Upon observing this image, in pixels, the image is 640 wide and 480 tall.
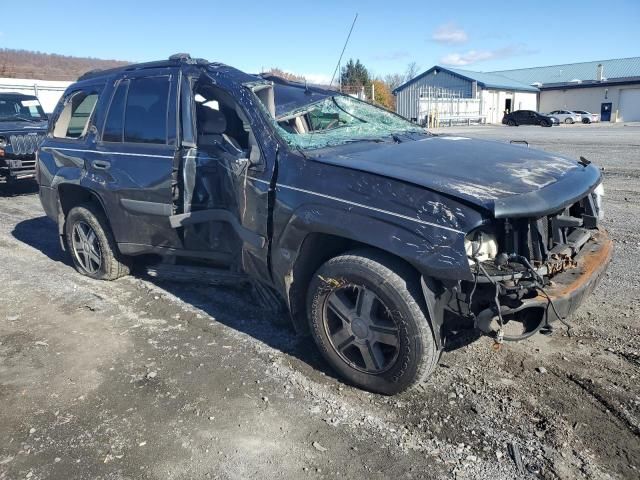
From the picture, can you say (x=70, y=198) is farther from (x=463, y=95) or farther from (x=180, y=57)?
(x=463, y=95)

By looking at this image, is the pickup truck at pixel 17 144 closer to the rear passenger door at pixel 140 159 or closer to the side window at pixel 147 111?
the rear passenger door at pixel 140 159

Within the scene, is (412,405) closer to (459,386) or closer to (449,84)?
(459,386)

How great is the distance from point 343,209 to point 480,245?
77cm

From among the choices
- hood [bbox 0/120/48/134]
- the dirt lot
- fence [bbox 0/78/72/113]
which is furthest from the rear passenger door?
fence [bbox 0/78/72/113]

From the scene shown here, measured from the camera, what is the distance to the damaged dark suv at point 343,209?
273cm

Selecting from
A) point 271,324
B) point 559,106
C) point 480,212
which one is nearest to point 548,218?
point 480,212

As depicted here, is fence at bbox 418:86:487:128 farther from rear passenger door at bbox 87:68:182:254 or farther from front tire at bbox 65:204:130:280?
rear passenger door at bbox 87:68:182:254

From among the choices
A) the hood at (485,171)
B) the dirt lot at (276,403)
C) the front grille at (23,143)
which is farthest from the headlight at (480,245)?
the front grille at (23,143)

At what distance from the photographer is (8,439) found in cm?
295

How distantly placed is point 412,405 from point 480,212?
124 centimetres

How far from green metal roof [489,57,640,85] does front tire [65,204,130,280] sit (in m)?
60.0

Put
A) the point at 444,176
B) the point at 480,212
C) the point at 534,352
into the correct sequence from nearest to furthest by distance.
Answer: the point at 480,212
the point at 444,176
the point at 534,352

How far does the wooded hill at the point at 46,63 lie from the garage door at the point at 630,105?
151 ft

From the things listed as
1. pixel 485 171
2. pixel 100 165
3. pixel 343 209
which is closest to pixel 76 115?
pixel 100 165
